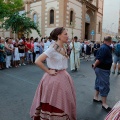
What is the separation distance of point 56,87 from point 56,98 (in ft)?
0.58

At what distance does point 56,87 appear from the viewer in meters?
3.25

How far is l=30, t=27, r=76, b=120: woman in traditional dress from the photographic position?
10.7 ft

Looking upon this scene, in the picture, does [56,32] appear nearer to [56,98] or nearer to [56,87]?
[56,87]

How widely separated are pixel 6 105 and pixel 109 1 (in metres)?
47.8

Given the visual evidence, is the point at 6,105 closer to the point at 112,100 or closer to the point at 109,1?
the point at 112,100

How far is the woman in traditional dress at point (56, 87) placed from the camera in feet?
10.7

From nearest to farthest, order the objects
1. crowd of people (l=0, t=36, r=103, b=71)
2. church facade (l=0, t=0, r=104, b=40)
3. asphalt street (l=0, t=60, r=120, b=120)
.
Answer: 1. asphalt street (l=0, t=60, r=120, b=120)
2. crowd of people (l=0, t=36, r=103, b=71)
3. church facade (l=0, t=0, r=104, b=40)

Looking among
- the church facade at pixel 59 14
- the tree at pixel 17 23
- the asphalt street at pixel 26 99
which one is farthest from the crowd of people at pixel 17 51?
the church facade at pixel 59 14

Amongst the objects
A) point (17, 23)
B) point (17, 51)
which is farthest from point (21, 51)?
point (17, 23)

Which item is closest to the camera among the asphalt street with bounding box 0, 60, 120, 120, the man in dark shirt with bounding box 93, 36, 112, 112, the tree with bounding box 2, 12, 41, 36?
the asphalt street with bounding box 0, 60, 120, 120

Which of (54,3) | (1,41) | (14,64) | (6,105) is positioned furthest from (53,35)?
(54,3)

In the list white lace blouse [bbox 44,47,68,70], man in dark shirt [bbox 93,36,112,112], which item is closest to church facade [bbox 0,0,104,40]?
man in dark shirt [bbox 93,36,112,112]

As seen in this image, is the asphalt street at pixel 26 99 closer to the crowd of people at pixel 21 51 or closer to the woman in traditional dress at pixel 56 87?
the woman in traditional dress at pixel 56 87

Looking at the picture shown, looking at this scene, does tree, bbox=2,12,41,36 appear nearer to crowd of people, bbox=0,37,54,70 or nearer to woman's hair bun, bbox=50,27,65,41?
crowd of people, bbox=0,37,54,70
